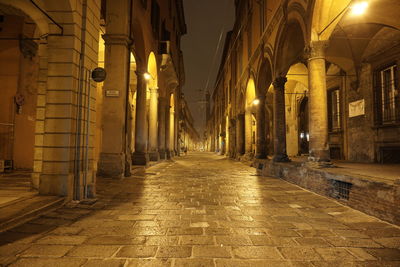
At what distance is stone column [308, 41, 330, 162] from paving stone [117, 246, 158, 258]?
581 cm

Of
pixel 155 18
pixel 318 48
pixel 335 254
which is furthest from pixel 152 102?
pixel 335 254

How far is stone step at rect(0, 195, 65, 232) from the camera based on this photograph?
330cm

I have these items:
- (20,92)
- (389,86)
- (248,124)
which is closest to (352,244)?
(389,86)

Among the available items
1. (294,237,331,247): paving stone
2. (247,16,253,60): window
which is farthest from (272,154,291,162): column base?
(247,16,253,60): window

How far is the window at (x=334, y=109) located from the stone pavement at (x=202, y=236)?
902 centimetres

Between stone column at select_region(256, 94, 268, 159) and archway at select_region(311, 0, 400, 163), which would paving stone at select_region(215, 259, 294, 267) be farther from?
stone column at select_region(256, 94, 268, 159)

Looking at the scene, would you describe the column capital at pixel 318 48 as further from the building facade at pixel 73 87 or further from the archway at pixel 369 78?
the building facade at pixel 73 87

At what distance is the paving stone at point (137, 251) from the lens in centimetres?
259

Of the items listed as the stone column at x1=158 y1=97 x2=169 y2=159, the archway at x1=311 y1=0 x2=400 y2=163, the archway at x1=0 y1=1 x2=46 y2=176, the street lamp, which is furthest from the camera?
the stone column at x1=158 y1=97 x2=169 y2=159

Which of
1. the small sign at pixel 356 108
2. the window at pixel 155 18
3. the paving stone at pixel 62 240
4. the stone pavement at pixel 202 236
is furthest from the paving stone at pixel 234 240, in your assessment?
the window at pixel 155 18

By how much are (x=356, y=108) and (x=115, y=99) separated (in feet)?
34.1

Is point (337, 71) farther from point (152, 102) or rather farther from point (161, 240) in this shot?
point (161, 240)

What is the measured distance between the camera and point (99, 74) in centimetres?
511

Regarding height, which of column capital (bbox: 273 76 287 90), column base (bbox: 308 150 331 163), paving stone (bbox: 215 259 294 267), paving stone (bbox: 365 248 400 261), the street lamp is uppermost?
the street lamp
